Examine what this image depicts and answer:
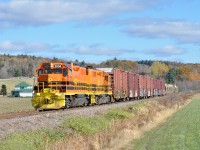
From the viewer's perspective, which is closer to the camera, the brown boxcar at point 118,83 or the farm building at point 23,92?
the brown boxcar at point 118,83

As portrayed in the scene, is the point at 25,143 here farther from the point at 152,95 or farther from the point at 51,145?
the point at 152,95

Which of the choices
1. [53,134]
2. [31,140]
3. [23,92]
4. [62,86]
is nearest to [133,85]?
[62,86]

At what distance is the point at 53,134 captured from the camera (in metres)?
15.1

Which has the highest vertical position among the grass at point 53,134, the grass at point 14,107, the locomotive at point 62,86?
the locomotive at point 62,86

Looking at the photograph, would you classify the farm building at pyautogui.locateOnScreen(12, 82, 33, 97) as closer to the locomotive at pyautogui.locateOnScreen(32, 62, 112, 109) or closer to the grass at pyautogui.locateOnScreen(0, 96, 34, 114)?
the grass at pyautogui.locateOnScreen(0, 96, 34, 114)

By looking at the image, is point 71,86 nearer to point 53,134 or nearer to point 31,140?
point 53,134

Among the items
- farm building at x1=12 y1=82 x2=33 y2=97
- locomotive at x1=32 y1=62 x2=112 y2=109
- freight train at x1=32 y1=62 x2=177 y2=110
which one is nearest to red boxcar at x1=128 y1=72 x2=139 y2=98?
freight train at x1=32 y1=62 x2=177 y2=110

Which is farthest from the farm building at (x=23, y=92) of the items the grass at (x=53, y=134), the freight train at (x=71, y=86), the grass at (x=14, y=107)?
the grass at (x=53, y=134)

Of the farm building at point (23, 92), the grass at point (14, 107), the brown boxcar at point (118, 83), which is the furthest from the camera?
the farm building at point (23, 92)

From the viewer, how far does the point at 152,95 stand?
81438 mm

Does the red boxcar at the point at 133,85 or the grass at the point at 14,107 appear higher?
the red boxcar at the point at 133,85

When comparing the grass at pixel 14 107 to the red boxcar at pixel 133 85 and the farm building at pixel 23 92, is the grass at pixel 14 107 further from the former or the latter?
the farm building at pixel 23 92

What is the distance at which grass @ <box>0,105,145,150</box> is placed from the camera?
1259 centimetres

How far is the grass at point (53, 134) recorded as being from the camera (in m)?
12.6
